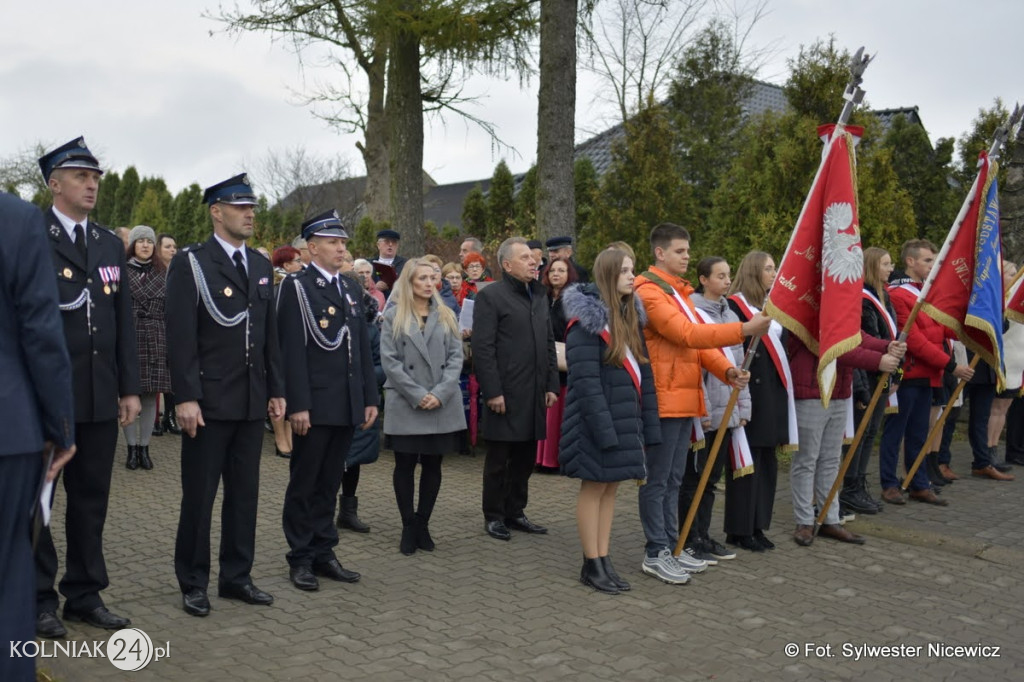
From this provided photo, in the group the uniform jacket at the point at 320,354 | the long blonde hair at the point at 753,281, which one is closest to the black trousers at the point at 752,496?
the long blonde hair at the point at 753,281

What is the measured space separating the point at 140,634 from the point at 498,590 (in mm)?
2035

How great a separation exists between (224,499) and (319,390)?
2.81 ft

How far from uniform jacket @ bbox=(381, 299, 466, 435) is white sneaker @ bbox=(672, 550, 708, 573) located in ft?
5.55

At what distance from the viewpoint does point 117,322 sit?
5207mm

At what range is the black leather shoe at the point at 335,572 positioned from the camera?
20.0 ft

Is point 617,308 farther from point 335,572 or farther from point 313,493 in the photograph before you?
point 335,572

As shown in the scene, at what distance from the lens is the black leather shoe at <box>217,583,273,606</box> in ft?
18.3

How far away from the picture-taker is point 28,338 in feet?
11.8

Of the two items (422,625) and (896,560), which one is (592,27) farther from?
(422,625)

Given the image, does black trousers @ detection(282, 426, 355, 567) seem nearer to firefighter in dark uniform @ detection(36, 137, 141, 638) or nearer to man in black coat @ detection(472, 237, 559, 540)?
firefighter in dark uniform @ detection(36, 137, 141, 638)

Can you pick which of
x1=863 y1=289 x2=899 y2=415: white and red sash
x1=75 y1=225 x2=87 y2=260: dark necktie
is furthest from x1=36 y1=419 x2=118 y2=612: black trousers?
x1=863 y1=289 x2=899 y2=415: white and red sash

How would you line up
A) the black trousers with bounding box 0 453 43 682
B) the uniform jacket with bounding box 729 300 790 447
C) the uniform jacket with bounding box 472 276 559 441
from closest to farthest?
the black trousers with bounding box 0 453 43 682 → the uniform jacket with bounding box 729 300 790 447 → the uniform jacket with bounding box 472 276 559 441

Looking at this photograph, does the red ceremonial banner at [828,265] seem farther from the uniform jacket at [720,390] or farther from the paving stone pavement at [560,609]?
the paving stone pavement at [560,609]

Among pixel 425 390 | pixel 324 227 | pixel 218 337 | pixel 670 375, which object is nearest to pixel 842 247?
pixel 670 375
